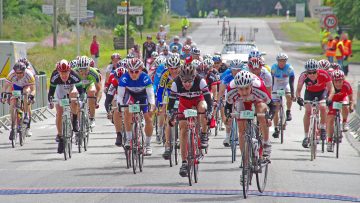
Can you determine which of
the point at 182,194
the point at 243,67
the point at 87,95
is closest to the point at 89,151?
the point at 87,95

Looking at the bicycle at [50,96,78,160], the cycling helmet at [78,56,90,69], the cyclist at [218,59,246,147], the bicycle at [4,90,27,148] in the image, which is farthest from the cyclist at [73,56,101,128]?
the cyclist at [218,59,246,147]

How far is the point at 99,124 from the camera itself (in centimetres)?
2612

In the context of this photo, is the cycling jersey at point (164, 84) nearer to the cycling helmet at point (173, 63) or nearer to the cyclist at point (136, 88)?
the cycling helmet at point (173, 63)

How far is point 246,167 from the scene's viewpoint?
1291cm

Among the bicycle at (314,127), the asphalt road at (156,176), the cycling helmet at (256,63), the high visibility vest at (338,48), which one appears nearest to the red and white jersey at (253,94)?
the asphalt road at (156,176)

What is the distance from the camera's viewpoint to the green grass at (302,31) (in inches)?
3312

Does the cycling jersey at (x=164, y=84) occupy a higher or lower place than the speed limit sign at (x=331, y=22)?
lower

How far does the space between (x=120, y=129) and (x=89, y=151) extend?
7.96 ft

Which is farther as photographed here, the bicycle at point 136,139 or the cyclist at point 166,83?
the cyclist at point 166,83

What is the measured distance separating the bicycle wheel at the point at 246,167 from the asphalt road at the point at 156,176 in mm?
186

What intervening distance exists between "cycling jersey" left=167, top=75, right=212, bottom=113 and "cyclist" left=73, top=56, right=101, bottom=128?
5.78 m

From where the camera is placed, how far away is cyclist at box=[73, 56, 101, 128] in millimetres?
20542

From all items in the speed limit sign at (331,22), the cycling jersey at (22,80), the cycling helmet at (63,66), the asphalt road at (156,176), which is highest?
the speed limit sign at (331,22)

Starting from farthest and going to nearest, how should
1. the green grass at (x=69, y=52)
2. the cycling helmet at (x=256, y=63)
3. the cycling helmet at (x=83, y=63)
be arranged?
the green grass at (x=69, y=52), the cycling helmet at (x=83, y=63), the cycling helmet at (x=256, y=63)
